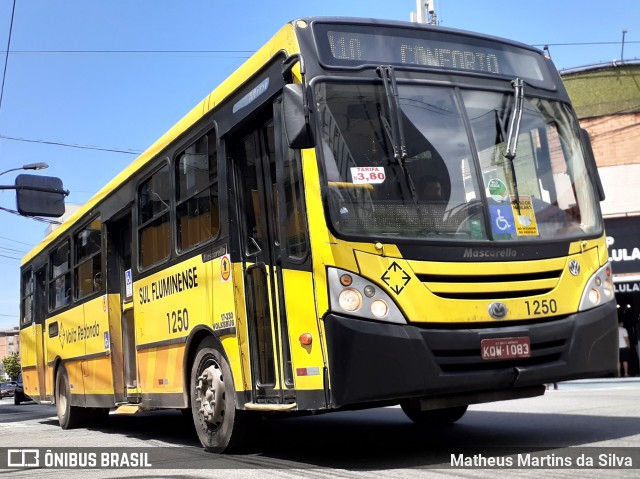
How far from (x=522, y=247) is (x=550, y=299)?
45 cm

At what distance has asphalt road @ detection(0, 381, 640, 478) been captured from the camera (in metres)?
5.79

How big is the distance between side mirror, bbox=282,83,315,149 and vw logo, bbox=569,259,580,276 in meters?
2.28

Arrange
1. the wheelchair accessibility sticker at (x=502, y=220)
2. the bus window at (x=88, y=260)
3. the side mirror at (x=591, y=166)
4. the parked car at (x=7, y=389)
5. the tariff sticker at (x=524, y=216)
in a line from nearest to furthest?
1. the wheelchair accessibility sticker at (x=502, y=220)
2. the tariff sticker at (x=524, y=216)
3. the side mirror at (x=591, y=166)
4. the bus window at (x=88, y=260)
5. the parked car at (x=7, y=389)

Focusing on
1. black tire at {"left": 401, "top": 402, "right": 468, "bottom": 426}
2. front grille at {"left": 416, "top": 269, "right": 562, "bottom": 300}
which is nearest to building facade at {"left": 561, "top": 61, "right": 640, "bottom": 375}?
black tire at {"left": 401, "top": 402, "right": 468, "bottom": 426}

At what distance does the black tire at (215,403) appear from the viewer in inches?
283

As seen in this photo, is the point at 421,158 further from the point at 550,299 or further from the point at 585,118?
the point at 585,118

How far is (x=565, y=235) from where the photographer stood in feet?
21.5

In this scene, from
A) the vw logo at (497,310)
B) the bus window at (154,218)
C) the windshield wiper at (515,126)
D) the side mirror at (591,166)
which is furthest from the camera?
the bus window at (154,218)

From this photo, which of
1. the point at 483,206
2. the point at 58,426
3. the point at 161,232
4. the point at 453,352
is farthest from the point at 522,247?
the point at 58,426

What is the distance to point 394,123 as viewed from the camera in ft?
20.1

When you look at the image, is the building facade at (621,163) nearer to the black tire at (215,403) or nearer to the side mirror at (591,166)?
the side mirror at (591,166)

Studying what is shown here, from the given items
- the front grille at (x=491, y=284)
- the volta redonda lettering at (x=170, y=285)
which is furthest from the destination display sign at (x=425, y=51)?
the volta redonda lettering at (x=170, y=285)

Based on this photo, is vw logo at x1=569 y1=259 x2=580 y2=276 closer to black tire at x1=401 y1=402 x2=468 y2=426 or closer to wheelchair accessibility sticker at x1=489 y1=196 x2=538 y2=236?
wheelchair accessibility sticker at x1=489 y1=196 x2=538 y2=236

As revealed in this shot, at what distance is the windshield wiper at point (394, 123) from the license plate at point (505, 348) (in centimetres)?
117
